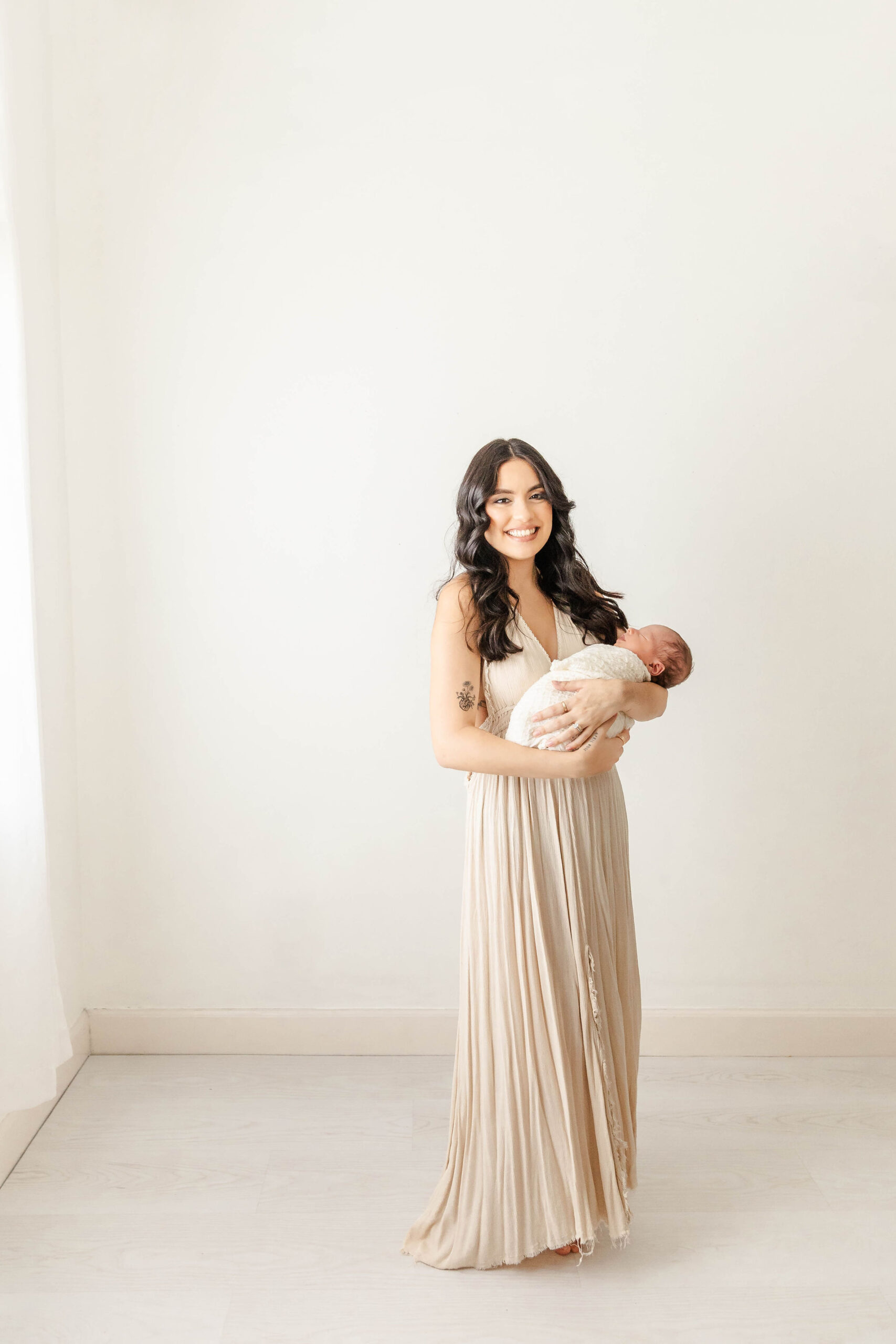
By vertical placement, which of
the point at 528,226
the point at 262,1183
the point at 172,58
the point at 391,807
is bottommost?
the point at 262,1183

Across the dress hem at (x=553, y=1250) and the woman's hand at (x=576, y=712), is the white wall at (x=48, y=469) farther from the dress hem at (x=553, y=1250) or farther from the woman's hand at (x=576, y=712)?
the woman's hand at (x=576, y=712)

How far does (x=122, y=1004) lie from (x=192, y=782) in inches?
26.4

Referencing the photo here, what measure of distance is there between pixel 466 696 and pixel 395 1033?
1352mm

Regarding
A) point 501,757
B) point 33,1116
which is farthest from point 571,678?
point 33,1116

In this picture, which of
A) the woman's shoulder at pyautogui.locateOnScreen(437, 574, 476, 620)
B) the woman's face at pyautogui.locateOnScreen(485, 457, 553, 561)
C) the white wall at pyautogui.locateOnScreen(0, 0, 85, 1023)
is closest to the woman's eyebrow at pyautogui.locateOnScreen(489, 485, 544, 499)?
the woman's face at pyautogui.locateOnScreen(485, 457, 553, 561)

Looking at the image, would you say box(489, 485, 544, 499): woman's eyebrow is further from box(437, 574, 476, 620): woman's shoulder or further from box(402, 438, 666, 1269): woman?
box(437, 574, 476, 620): woman's shoulder

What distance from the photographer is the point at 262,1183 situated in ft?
7.17

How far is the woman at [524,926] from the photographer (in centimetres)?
182

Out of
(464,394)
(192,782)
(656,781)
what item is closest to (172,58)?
(464,394)

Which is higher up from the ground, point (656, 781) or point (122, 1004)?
point (656, 781)

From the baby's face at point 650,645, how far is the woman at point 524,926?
0.06m

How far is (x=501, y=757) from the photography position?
1.79 metres

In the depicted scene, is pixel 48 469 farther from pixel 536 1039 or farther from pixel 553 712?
pixel 536 1039

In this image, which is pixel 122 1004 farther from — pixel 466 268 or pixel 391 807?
pixel 466 268
